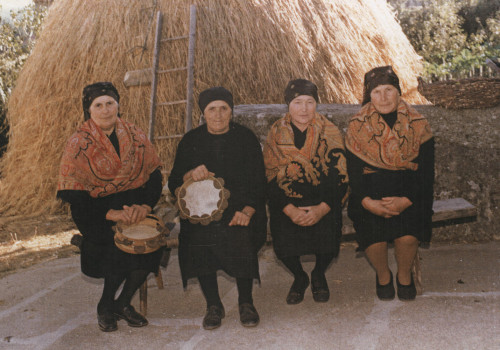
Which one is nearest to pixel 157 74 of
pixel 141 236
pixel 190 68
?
pixel 190 68

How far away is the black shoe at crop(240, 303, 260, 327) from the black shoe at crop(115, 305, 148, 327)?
595mm

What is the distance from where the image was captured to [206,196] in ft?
10.0

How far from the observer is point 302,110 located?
320cm

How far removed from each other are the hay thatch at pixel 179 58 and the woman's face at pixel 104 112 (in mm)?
3330

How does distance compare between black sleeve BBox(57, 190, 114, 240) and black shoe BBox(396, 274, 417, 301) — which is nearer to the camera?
black sleeve BBox(57, 190, 114, 240)

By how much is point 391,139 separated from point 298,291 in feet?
3.68

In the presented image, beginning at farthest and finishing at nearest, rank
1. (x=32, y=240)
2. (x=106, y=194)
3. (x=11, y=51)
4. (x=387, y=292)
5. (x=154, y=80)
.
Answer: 1. (x=11, y=51)
2. (x=154, y=80)
3. (x=32, y=240)
4. (x=387, y=292)
5. (x=106, y=194)

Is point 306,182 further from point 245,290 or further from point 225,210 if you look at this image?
point 245,290

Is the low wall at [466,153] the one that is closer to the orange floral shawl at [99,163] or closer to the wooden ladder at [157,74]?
the orange floral shawl at [99,163]

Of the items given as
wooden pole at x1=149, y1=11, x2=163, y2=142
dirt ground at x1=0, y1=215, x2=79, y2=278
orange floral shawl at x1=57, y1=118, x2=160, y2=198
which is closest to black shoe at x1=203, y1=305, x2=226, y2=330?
orange floral shawl at x1=57, y1=118, x2=160, y2=198

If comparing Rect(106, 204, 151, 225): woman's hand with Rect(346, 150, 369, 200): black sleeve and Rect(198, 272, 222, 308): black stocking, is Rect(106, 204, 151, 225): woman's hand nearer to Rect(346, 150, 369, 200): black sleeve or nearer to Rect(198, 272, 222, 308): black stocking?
Rect(198, 272, 222, 308): black stocking

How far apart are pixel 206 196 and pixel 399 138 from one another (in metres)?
1.20

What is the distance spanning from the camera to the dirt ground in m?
5.07

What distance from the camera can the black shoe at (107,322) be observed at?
2998 mm
